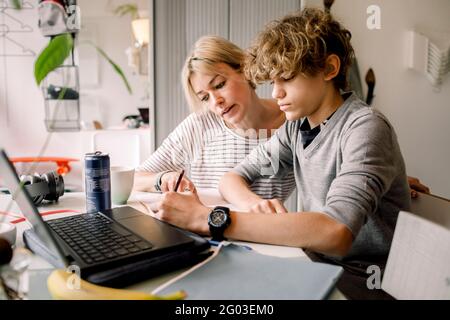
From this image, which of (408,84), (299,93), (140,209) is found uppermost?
(408,84)

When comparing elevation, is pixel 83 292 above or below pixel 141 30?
below

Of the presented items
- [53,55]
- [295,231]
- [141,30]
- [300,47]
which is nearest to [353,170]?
[295,231]

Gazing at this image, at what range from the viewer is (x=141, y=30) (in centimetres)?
325

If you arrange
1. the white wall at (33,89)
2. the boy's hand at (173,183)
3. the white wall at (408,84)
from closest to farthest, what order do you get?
1. the boy's hand at (173,183)
2. the white wall at (408,84)
3. the white wall at (33,89)

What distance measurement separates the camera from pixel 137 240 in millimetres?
629

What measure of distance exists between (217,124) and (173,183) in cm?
51

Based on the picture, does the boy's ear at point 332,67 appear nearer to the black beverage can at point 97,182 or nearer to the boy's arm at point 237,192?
the boy's arm at point 237,192

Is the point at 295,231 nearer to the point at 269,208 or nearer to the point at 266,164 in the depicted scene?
the point at 269,208

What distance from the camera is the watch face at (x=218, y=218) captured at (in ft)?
2.41

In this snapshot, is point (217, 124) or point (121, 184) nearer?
point (121, 184)

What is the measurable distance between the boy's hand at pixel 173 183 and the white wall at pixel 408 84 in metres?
1.69

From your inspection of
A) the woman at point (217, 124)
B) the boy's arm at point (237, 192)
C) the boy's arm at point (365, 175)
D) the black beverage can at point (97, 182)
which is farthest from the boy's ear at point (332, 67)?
the black beverage can at point (97, 182)
